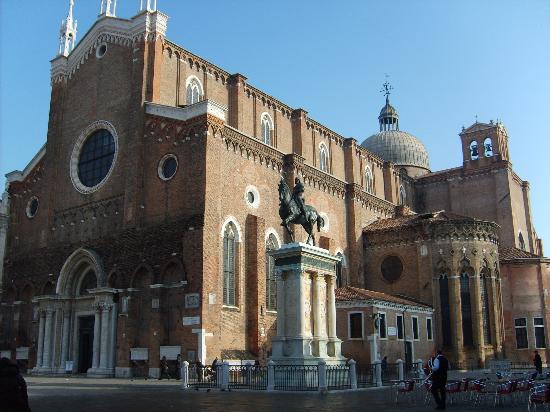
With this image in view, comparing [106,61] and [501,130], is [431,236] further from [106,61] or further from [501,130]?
[106,61]

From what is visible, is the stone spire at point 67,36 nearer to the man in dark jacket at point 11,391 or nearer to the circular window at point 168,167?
the circular window at point 168,167

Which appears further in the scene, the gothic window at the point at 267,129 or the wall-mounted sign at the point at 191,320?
the gothic window at the point at 267,129

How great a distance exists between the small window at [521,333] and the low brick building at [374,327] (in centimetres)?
853

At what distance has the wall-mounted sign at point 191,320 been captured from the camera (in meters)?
24.9

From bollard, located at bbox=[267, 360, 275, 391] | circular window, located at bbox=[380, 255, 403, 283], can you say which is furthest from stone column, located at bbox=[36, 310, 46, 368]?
circular window, located at bbox=[380, 255, 403, 283]

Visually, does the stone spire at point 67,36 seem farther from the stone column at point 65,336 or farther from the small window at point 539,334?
the small window at point 539,334

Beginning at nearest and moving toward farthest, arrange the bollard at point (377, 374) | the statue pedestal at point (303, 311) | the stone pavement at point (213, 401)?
1. the stone pavement at point (213, 401)
2. the statue pedestal at point (303, 311)
3. the bollard at point (377, 374)

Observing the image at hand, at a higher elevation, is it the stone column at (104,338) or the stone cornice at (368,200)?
the stone cornice at (368,200)

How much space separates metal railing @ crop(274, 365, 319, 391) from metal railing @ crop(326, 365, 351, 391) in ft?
1.62

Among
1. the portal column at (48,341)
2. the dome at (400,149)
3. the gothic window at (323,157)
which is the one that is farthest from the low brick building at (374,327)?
the dome at (400,149)

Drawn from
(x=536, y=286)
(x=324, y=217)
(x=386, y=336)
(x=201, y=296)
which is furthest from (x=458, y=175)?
(x=201, y=296)

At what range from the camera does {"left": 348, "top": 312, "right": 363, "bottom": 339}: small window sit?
99.7 feet

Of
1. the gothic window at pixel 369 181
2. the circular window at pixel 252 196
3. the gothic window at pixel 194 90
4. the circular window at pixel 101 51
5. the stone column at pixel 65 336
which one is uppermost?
the circular window at pixel 101 51

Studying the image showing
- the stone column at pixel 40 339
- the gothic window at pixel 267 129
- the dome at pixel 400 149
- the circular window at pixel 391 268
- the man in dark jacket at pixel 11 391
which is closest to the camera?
the man in dark jacket at pixel 11 391
